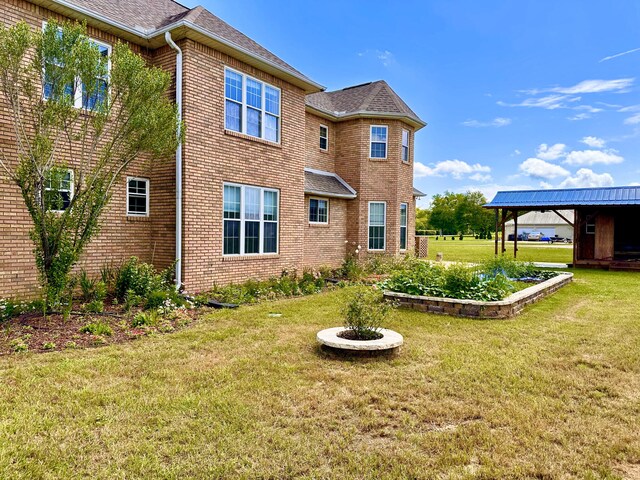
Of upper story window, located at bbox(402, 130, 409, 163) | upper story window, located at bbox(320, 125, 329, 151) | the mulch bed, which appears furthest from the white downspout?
upper story window, located at bbox(402, 130, 409, 163)

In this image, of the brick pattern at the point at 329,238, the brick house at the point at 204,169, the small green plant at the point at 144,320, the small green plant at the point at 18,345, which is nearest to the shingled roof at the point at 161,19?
the brick house at the point at 204,169

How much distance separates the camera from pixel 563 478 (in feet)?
9.29

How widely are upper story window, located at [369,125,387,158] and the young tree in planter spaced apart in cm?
1053

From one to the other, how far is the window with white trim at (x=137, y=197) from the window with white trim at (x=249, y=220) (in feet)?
6.30

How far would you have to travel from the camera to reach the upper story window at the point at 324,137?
17.0 metres

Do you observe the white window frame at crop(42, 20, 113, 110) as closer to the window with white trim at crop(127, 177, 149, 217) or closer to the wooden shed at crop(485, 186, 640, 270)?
the window with white trim at crop(127, 177, 149, 217)

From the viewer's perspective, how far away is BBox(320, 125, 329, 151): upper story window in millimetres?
17031

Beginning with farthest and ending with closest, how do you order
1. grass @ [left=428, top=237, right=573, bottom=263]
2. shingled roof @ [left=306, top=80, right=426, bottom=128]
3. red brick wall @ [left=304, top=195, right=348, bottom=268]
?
grass @ [left=428, top=237, right=573, bottom=263] < shingled roof @ [left=306, top=80, right=426, bottom=128] < red brick wall @ [left=304, top=195, right=348, bottom=268]

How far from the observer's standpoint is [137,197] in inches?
395

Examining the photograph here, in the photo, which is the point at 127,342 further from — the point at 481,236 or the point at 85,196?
the point at 481,236

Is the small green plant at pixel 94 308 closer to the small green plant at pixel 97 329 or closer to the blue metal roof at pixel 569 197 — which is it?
the small green plant at pixel 97 329

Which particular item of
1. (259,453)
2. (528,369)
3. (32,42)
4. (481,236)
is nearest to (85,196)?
(32,42)

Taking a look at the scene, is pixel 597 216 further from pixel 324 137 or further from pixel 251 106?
pixel 251 106

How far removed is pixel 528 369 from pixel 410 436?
7.93 feet
